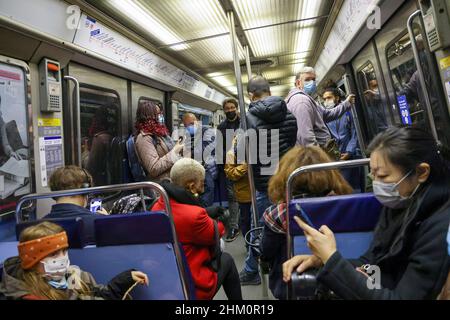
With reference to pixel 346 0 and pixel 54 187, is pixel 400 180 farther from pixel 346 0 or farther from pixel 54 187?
pixel 346 0

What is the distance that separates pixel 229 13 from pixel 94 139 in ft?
6.82

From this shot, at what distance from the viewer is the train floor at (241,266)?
8.68ft

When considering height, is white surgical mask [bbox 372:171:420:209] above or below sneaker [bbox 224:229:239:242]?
above

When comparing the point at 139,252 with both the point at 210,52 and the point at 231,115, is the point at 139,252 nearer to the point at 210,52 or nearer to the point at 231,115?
the point at 231,115

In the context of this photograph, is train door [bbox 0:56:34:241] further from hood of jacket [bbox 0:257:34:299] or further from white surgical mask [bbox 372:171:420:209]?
white surgical mask [bbox 372:171:420:209]

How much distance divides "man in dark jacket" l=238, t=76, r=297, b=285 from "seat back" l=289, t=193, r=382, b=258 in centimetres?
126

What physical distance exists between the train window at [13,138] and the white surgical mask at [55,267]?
1.43m

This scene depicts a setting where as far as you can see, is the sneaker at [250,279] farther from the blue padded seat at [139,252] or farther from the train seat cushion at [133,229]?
the train seat cushion at [133,229]

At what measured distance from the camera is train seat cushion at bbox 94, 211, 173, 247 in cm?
152

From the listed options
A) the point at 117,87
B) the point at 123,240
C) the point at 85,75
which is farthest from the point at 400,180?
the point at 117,87

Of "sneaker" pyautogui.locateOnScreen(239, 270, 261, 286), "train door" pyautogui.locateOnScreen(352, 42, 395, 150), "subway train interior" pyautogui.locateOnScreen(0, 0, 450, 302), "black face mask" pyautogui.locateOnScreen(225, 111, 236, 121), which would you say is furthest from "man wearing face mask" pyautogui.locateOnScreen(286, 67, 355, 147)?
"sneaker" pyautogui.locateOnScreen(239, 270, 261, 286)

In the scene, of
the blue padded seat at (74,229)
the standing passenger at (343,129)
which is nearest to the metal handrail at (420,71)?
the standing passenger at (343,129)

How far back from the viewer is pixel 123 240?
1581 millimetres

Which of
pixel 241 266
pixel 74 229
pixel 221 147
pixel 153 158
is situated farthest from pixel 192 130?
pixel 74 229
